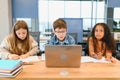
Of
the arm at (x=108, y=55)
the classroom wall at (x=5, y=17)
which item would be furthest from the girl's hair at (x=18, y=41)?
the classroom wall at (x=5, y=17)

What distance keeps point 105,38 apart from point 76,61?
90 centimetres

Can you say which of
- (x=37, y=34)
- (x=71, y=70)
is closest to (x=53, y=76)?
(x=71, y=70)

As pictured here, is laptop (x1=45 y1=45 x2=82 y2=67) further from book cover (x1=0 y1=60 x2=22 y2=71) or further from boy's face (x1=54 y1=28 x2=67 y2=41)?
boy's face (x1=54 y1=28 x2=67 y2=41)

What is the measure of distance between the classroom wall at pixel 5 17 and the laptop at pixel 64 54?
9.70ft

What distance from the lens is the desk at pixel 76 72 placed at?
142 cm

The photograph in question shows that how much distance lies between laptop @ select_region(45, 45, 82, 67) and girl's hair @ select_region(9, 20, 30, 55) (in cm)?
72

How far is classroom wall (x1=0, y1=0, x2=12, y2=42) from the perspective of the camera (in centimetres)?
426

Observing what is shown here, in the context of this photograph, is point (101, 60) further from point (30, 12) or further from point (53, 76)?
point (30, 12)

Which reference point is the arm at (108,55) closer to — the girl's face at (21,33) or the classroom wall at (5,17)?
the girl's face at (21,33)

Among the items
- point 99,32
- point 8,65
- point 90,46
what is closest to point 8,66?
point 8,65

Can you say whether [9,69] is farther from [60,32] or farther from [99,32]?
[99,32]

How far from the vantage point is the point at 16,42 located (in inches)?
88.1

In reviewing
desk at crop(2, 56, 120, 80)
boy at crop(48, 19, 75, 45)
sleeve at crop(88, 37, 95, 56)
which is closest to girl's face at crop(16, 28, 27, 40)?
boy at crop(48, 19, 75, 45)

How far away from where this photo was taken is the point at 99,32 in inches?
92.1
